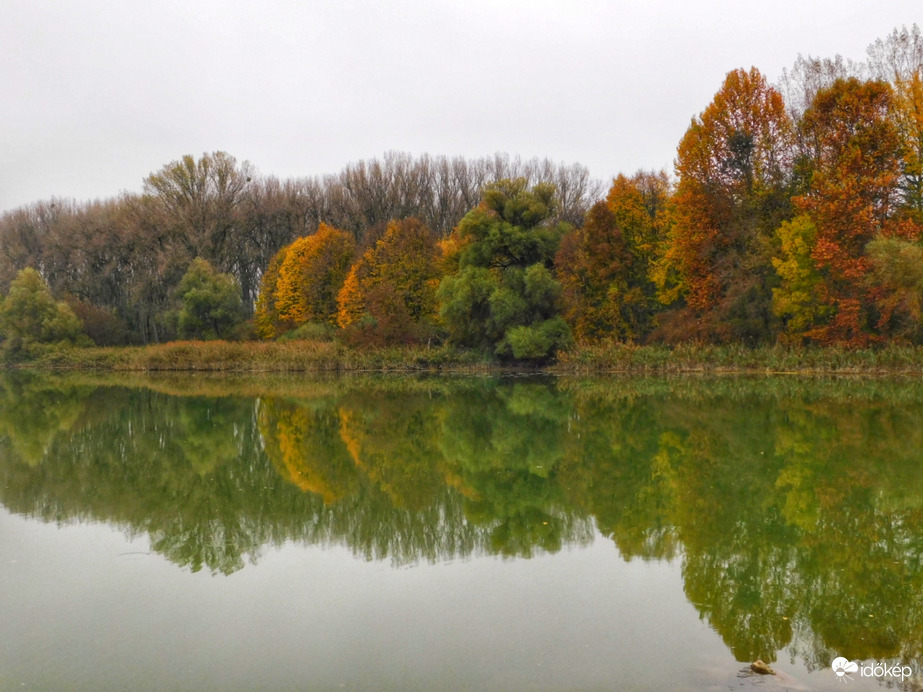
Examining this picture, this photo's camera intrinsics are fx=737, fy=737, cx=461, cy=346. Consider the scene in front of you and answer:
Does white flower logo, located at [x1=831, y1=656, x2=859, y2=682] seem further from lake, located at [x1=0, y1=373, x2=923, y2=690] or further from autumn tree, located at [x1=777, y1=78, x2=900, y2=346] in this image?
autumn tree, located at [x1=777, y1=78, x2=900, y2=346]

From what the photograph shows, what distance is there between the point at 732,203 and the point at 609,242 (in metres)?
5.71

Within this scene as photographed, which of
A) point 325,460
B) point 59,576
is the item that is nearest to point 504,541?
point 59,576

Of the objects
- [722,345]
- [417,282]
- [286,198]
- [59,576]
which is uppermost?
[286,198]

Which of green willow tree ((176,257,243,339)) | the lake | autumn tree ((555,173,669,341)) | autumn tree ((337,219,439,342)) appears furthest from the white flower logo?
green willow tree ((176,257,243,339))

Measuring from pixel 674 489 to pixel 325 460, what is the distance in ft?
19.2

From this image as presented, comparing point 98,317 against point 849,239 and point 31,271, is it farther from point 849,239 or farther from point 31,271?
point 849,239

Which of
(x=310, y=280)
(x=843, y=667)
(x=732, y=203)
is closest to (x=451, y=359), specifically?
(x=310, y=280)

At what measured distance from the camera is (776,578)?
617 cm

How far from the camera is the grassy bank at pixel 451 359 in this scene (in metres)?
26.5

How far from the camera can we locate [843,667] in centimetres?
459

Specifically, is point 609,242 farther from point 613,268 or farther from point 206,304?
point 206,304

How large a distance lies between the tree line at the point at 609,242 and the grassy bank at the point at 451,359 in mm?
820

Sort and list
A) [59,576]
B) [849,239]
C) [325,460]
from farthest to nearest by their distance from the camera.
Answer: [849,239], [325,460], [59,576]

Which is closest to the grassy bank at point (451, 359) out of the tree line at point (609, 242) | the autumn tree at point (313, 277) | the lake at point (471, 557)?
the tree line at point (609, 242)
